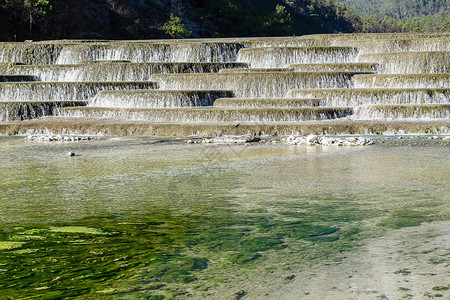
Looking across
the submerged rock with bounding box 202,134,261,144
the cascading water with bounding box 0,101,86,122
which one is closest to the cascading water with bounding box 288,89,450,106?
the submerged rock with bounding box 202,134,261,144

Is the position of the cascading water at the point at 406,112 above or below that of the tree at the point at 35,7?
below

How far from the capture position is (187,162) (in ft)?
39.0

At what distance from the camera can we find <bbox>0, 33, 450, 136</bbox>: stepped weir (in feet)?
59.4

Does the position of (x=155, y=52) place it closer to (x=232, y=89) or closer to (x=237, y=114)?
(x=232, y=89)

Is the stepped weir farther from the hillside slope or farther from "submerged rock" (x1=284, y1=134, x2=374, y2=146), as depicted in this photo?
the hillside slope

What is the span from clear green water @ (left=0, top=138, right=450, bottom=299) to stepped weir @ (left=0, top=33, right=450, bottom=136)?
5663 mm

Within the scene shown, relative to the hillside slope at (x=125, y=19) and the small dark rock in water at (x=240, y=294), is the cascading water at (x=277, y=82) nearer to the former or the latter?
the small dark rock in water at (x=240, y=294)

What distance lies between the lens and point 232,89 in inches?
893

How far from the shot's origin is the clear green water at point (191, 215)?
4762 millimetres

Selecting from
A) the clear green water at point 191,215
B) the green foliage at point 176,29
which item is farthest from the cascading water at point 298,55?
the green foliage at point 176,29

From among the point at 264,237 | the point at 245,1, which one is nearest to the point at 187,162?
the point at 264,237

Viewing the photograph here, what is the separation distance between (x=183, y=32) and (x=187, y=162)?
1876 inches

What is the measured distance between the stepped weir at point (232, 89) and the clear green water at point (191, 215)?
223 inches

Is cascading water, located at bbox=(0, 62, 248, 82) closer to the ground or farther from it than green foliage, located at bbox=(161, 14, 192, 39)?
closer to the ground
